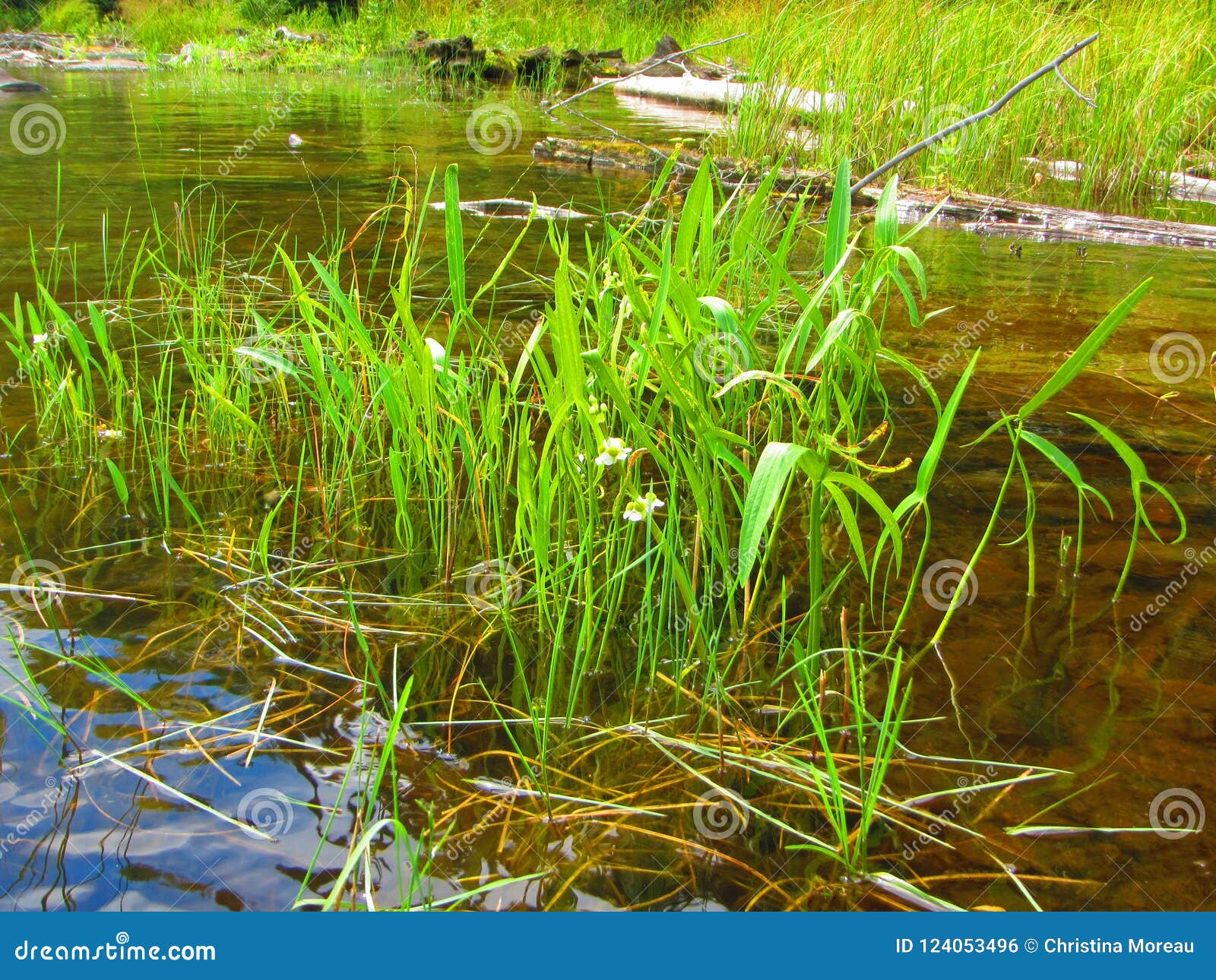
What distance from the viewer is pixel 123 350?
327 cm

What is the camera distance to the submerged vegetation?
141cm

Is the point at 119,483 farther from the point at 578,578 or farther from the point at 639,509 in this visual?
the point at 639,509

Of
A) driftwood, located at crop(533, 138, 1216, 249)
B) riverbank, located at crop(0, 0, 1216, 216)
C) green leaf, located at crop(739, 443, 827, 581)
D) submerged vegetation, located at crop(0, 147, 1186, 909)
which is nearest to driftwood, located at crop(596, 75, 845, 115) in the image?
riverbank, located at crop(0, 0, 1216, 216)

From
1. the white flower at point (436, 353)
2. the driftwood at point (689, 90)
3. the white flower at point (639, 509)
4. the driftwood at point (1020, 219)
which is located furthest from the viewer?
the driftwood at point (689, 90)

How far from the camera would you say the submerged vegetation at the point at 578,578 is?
1411 mm

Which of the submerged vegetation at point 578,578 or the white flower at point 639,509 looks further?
the white flower at point 639,509

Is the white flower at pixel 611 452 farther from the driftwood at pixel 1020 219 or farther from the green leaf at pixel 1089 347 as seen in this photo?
the driftwood at pixel 1020 219

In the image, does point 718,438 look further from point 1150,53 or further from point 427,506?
point 1150,53

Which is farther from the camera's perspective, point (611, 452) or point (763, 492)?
point (611, 452)

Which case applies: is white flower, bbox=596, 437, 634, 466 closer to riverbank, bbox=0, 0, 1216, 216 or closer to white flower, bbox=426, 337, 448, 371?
white flower, bbox=426, 337, 448, 371

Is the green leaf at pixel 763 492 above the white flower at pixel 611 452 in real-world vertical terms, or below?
above

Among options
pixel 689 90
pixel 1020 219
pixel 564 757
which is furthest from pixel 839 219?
pixel 689 90

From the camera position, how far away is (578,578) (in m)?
1.97

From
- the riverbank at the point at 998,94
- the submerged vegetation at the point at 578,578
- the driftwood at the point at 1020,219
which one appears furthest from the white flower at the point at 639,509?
the riverbank at the point at 998,94
